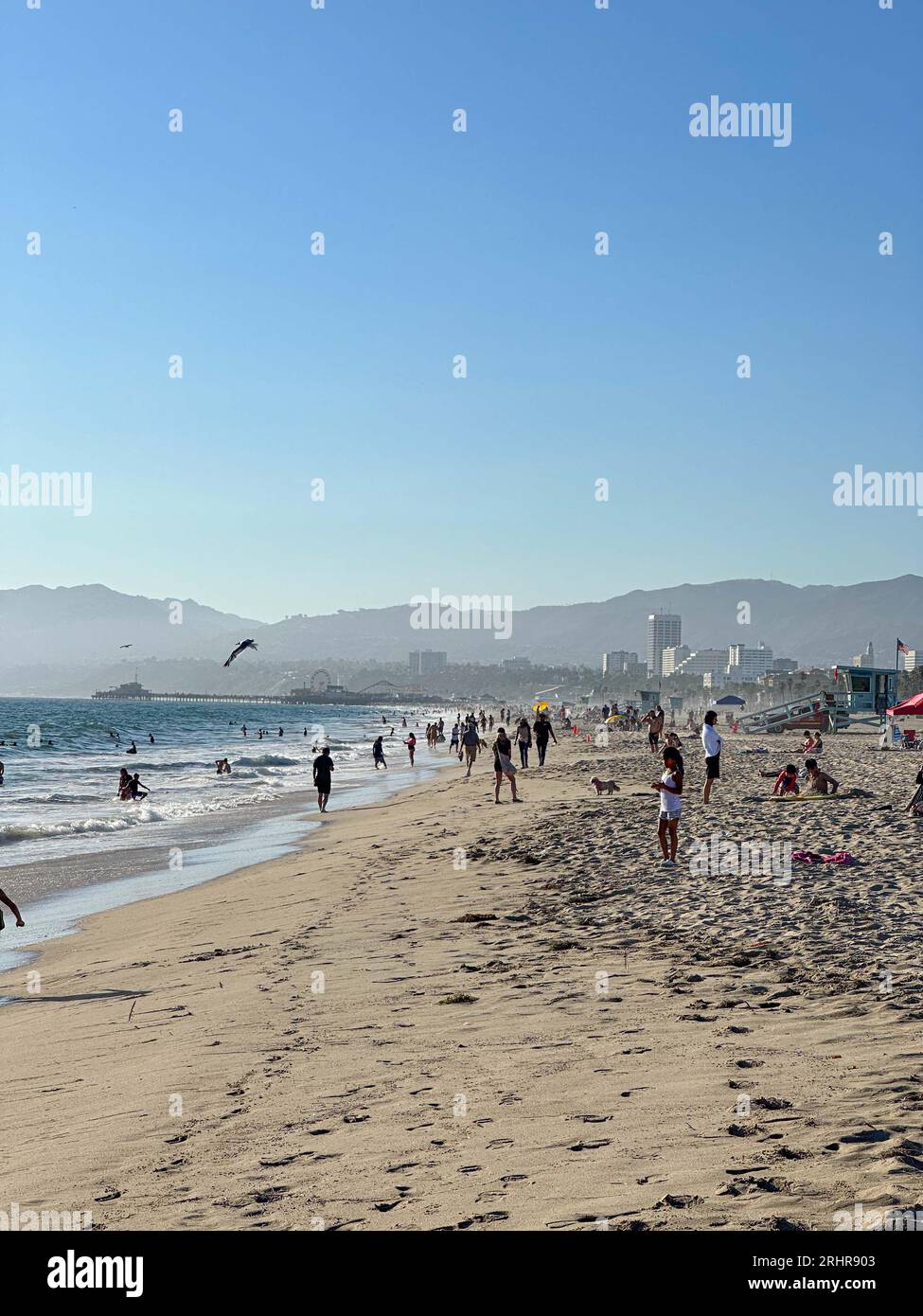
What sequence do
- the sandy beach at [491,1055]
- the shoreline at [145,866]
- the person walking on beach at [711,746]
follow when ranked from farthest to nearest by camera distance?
the person walking on beach at [711,746] < the shoreline at [145,866] < the sandy beach at [491,1055]

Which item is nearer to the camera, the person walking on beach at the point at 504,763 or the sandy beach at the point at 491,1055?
the sandy beach at the point at 491,1055

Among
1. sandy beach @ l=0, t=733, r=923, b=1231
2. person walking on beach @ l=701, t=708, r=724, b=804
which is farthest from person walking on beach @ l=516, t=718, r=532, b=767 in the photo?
sandy beach @ l=0, t=733, r=923, b=1231

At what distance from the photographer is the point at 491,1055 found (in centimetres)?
611

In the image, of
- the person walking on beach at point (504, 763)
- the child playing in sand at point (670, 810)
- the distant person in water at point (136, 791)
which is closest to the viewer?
the child playing in sand at point (670, 810)

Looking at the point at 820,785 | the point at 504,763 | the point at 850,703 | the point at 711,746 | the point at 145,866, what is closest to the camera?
the point at 145,866

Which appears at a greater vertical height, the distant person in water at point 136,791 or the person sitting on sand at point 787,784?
the person sitting on sand at point 787,784

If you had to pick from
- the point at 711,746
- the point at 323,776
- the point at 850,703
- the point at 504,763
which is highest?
the point at 711,746

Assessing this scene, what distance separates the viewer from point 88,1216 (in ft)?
14.3

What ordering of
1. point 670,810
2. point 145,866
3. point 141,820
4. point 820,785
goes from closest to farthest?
point 670,810, point 145,866, point 820,785, point 141,820

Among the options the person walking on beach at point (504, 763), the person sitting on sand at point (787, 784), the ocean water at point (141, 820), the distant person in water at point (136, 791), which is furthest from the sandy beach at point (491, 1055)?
the distant person in water at point (136, 791)

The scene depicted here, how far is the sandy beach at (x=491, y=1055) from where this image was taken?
168 inches

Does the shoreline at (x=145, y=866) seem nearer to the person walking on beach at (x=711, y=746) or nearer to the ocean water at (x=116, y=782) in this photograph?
the ocean water at (x=116, y=782)

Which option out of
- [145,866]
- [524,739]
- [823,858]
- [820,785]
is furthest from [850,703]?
[823,858]

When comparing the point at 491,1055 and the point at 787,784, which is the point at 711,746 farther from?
the point at 491,1055
